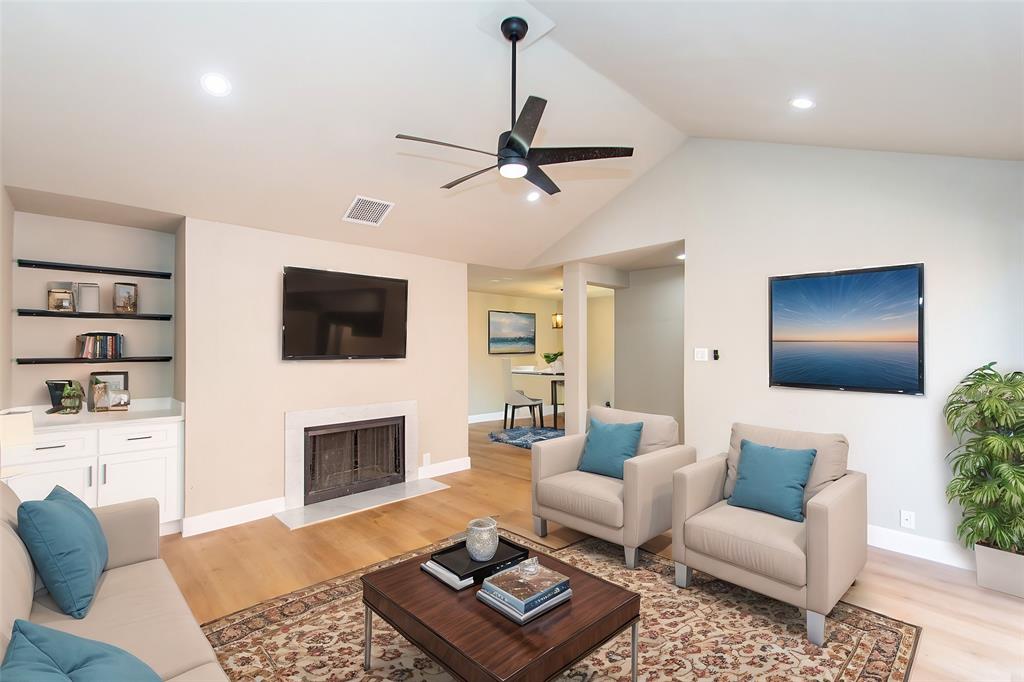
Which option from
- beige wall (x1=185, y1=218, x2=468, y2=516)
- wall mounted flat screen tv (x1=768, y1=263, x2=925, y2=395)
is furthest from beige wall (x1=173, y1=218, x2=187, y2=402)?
wall mounted flat screen tv (x1=768, y1=263, x2=925, y2=395)

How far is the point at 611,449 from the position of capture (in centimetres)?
362

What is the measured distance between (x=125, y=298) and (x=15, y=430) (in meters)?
2.58

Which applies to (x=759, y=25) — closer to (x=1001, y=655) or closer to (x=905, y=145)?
(x=905, y=145)

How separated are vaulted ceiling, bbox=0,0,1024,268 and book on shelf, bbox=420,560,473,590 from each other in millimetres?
2658

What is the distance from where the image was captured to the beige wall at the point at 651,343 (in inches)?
251

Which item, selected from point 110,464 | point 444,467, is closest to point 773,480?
point 444,467

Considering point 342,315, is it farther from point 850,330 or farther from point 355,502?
point 850,330

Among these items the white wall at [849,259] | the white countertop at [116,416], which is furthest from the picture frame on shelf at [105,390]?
the white wall at [849,259]

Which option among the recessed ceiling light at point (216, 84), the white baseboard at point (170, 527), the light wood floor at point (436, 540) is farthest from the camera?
the white baseboard at point (170, 527)

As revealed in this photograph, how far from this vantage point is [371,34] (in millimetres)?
2678

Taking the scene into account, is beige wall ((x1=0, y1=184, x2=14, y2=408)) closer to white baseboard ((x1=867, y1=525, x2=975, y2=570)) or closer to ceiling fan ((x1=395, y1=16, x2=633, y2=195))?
ceiling fan ((x1=395, y1=16, x2=633, y2=195))

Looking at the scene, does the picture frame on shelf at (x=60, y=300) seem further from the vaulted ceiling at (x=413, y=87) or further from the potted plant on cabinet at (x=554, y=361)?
the potted plant on cabinet at (x=554, y=361)

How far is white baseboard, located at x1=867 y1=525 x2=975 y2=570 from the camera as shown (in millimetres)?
3225

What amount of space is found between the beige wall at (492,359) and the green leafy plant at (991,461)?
268 inches
